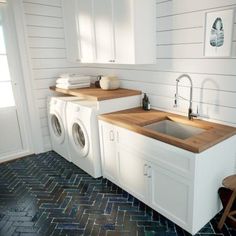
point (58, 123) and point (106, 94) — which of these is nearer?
point (106, 94)

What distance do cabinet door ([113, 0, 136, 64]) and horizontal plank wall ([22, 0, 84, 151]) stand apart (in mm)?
1429

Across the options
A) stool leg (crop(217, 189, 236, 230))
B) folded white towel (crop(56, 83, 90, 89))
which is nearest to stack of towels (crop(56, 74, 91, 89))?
folded white towel (crop(56, 83, 90, 89))

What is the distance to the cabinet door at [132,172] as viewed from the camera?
2289 mm

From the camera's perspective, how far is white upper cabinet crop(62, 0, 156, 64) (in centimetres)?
247

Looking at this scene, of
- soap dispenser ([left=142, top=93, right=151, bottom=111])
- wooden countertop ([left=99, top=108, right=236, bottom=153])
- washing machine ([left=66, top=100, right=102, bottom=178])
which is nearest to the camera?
wooden countertop ([left=99, top=108, right=236, bottom=153])

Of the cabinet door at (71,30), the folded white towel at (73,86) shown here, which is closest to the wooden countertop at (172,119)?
the folded white towel at (73,86)

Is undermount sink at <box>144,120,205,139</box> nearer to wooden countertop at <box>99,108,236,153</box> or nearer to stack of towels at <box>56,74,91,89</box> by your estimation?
wooden countertop at <box>99,108,236,153</box>

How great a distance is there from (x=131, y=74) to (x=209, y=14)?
1260 millimetres

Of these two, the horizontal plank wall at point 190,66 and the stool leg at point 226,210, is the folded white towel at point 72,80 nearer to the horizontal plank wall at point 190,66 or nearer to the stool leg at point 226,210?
the horizontal plank wall at point 190,66

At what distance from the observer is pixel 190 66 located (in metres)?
2.40

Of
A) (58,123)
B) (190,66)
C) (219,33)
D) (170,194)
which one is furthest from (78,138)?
(219,33)

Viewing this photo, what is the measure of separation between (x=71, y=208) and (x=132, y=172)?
2.48 feet

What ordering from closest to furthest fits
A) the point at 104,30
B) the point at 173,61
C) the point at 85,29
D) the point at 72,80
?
the point at 173,61, the point at 104,30, the point at 85,29, the point at 72,80

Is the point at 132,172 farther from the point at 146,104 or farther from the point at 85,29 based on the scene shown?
the point at 85,29
